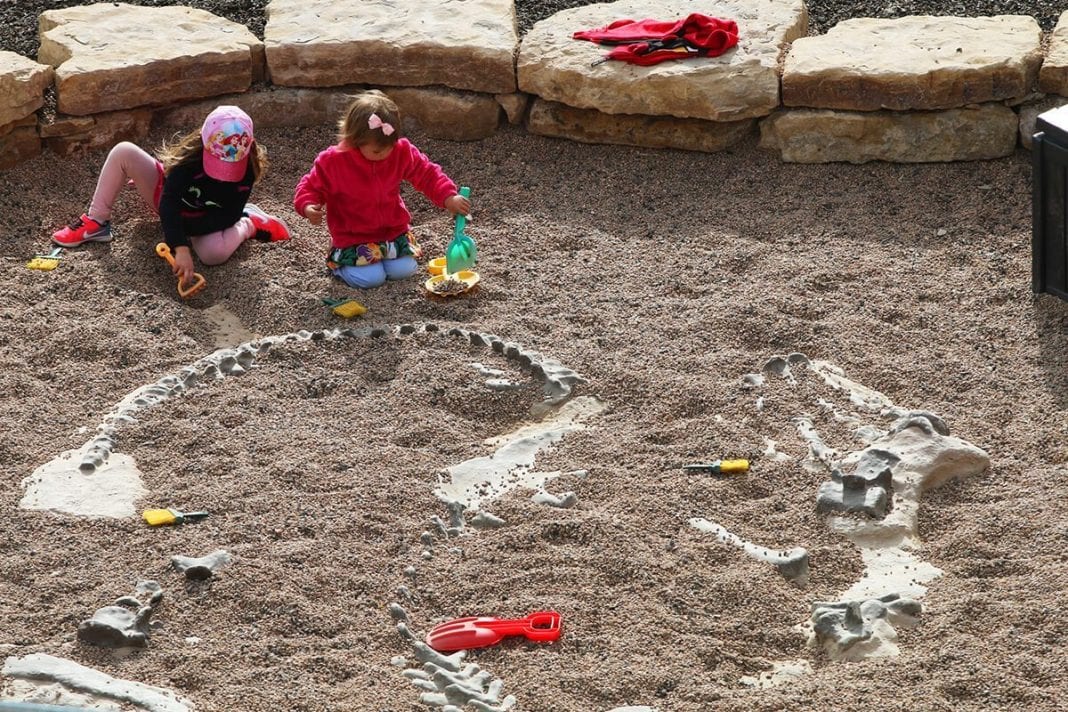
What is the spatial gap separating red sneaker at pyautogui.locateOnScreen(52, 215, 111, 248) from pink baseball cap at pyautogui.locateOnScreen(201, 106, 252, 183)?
1.82ft

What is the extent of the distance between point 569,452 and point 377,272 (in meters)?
1.46

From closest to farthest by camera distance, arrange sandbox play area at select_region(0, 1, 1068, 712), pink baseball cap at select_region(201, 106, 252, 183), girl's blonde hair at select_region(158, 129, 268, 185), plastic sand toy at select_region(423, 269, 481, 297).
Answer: sandbox play area at select_region(0, 1, 1068, 712) < plastic sand toy at select_region(423, 269, 481, 297) < pink baseball cap at select_region(201, 106, 252, 183) < girl's blonde hair at select_region(158, 129, 268, 185)

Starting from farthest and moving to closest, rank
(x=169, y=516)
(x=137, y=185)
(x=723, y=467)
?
(x=137, y=185), (x=723, y=467), (x=169, y=516)

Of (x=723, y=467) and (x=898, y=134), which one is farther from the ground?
(x=898, y=134)

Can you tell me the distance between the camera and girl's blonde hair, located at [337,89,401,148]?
5492 millimetres

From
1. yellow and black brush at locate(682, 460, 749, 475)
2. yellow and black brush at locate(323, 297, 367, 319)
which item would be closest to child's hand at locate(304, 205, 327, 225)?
yellow and black brush at locate(323, 297, 367, 319)

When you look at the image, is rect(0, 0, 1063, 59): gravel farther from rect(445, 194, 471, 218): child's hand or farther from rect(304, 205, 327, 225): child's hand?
rect(304, 205, 327, 225): child's hand

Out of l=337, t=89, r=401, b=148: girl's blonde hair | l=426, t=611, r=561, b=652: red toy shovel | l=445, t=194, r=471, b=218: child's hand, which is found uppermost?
l=337, t=89, r=401, b=148: girl's blonde hair

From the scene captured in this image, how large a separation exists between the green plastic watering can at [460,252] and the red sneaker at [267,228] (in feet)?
2.67

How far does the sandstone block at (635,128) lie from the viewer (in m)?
6.48

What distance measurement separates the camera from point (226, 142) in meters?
5.69

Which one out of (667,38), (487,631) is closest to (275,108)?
(667,38)

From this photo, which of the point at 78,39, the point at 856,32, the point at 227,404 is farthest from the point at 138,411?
the point at 856,32

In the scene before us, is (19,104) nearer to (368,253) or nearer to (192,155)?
(192,155)
